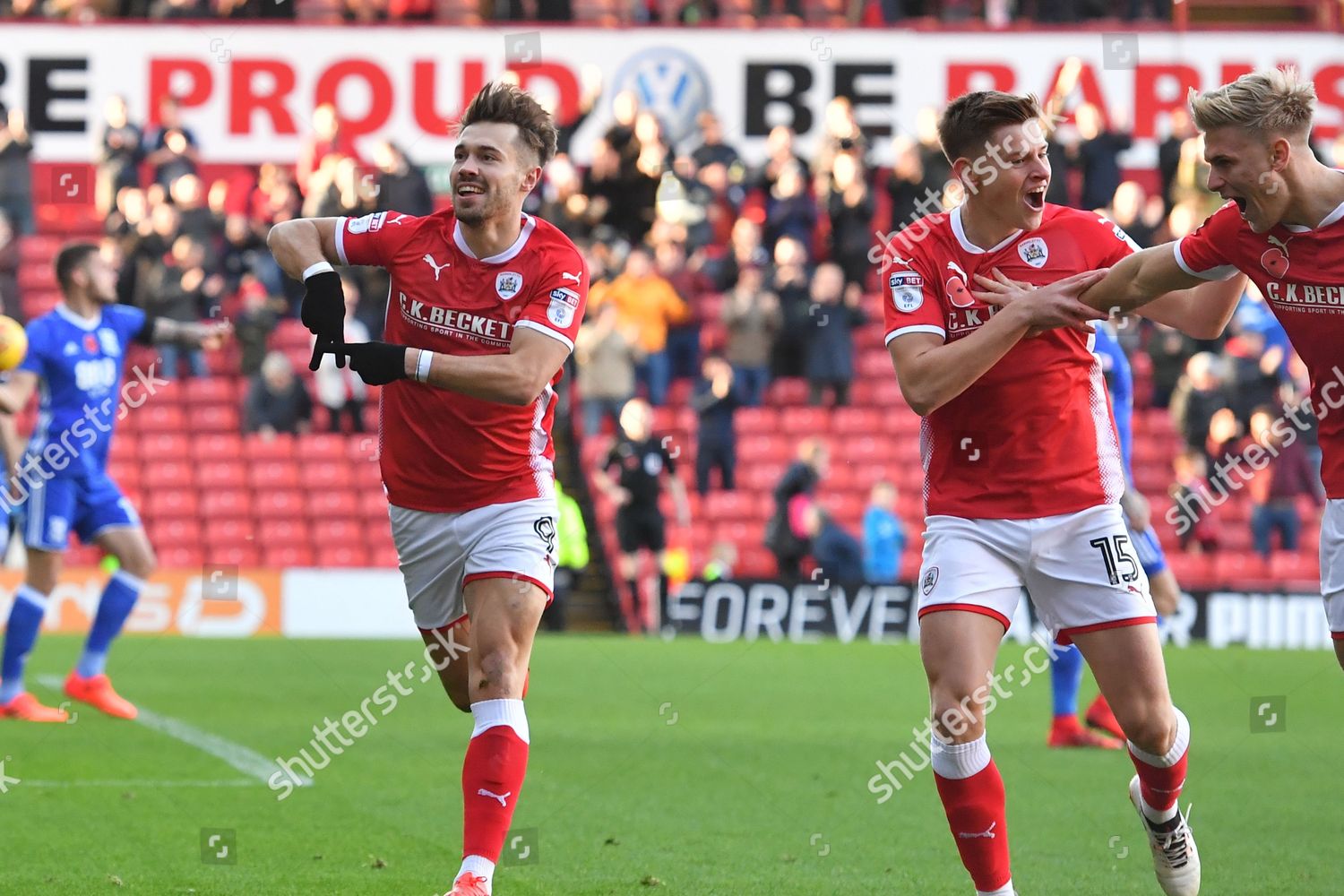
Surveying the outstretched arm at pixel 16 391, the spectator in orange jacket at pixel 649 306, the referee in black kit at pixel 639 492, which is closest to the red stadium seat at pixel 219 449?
the spectator in orange jacket at pixel 649 306

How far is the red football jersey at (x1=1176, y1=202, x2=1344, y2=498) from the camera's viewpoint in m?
5.45

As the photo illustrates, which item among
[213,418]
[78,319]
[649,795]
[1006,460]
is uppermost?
[1006,460]

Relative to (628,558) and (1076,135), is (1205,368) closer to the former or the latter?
(1076,135)

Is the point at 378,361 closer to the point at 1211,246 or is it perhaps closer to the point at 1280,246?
the point at 1211,246

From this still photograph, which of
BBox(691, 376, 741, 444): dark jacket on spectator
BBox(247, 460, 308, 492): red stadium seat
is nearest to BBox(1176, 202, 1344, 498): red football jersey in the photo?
BBox(691, 376, 741, 444): dark jacket on spectator

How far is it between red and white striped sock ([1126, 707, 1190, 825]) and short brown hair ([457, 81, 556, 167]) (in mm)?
2890

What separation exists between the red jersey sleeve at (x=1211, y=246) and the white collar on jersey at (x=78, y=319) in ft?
25.3

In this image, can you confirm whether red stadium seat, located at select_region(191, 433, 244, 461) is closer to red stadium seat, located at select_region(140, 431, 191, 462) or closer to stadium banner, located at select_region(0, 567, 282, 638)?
red stadium seat, located at select_region(140, 431, 191, 462)

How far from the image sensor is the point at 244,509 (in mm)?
21453

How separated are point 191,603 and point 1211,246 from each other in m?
15.1

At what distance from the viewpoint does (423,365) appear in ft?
19.5

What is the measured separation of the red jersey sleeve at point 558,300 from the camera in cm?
629

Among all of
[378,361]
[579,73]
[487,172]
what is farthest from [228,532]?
[378,361]

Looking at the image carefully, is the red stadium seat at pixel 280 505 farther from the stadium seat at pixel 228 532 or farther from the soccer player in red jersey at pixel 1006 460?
the soccer player in red jersey at pixel 1006 460
